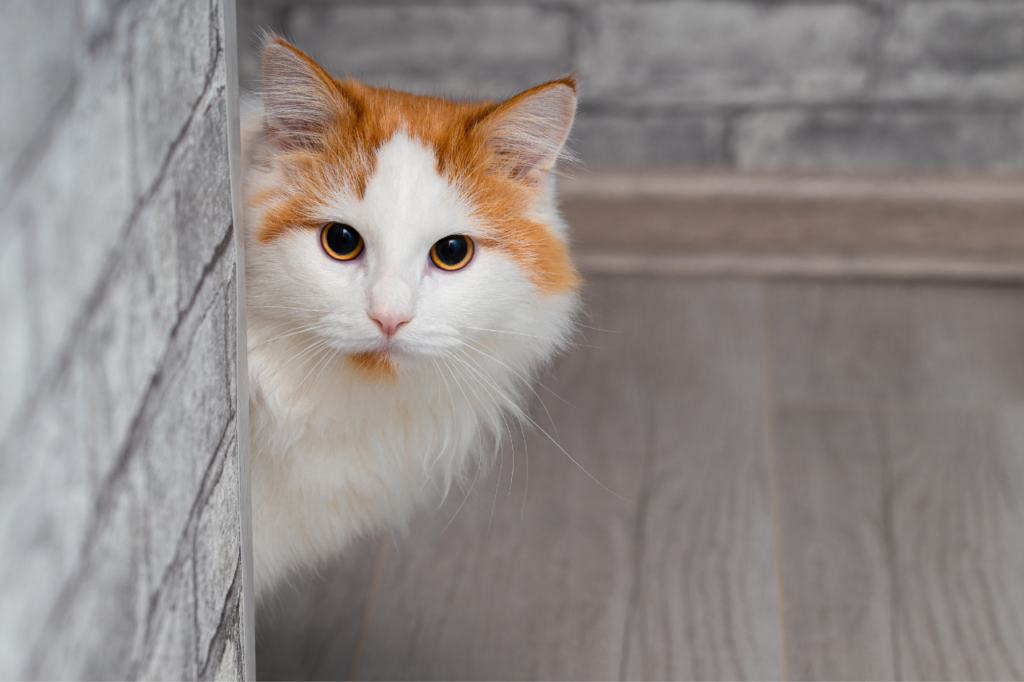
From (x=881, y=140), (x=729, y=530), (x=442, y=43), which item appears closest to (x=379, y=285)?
(x=729, y=530)

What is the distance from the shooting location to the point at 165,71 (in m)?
0.45

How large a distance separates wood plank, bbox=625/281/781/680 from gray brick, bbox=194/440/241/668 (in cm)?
56

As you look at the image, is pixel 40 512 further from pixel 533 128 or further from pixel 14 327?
pixel 533 128

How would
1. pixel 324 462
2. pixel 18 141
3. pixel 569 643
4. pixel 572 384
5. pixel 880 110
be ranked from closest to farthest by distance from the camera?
pixel 18 141, pixel 324 462, pixel 569 643, pixel 572 384, pixel 880 110

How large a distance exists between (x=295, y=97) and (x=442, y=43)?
0.95m

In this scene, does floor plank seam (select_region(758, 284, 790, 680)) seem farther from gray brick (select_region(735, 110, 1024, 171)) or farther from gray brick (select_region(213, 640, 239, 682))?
gray brick (select_region(213, 640, 239, 682))

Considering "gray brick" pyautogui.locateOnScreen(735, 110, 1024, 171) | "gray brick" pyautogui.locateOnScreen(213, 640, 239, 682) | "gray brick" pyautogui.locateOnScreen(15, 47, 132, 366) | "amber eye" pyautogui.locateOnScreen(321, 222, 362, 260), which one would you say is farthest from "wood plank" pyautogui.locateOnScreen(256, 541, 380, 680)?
"gray brick" pyautogui.locateOnScreen(735, 110, 1024, 171)

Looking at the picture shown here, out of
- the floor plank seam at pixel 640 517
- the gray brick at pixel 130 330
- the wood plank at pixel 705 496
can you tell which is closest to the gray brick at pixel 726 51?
the wood plank at pixel 705 496

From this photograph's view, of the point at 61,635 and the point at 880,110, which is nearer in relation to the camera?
the point at 61,635

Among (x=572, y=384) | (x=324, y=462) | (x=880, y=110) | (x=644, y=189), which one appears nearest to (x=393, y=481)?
(x=324, y=462)

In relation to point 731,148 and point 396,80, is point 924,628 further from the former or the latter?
point 396,80

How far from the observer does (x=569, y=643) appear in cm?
102

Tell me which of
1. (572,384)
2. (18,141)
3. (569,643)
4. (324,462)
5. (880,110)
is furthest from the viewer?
Result: (880,110)

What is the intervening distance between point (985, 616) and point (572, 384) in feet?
2.21
